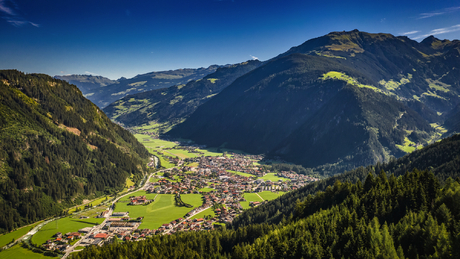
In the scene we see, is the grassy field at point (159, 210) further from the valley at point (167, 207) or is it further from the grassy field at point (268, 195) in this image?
the grassy field at point (268, 195)

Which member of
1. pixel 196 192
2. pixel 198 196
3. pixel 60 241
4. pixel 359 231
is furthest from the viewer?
pixel 196 192

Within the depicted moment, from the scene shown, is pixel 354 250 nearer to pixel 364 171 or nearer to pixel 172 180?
pixel 364 171

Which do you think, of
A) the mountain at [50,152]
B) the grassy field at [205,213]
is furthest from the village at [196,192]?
the mountain at [50,152]

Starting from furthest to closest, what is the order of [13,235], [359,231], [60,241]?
[13,235]
[60,241]
[359,231]

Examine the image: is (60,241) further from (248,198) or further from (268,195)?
(268,195)

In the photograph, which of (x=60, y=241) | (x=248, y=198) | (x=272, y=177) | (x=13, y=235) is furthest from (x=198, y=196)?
(x=13, y=235)

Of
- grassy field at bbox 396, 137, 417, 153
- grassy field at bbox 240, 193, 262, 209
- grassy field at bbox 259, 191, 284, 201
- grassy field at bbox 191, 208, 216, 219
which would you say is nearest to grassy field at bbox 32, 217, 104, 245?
grassy field at bbox 191, 208, 216, 219
